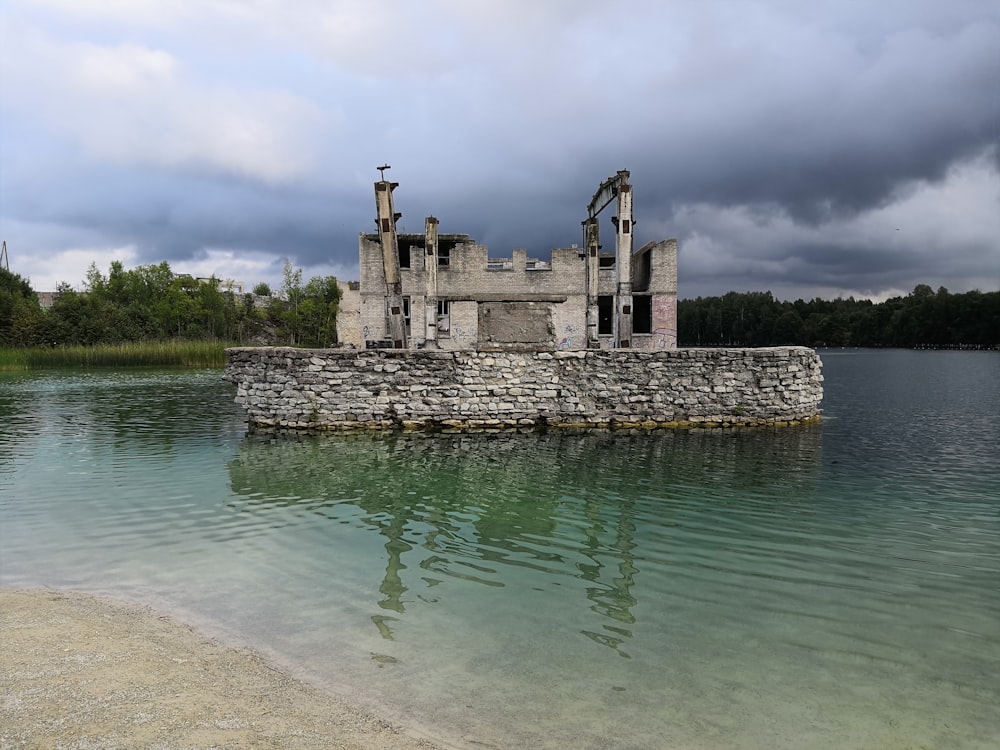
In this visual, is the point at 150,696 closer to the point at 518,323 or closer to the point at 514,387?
the point at 514,387

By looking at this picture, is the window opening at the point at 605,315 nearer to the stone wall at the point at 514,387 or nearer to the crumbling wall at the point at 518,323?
the crumbling wall at the point at 518,323

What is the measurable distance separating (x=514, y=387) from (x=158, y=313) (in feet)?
225

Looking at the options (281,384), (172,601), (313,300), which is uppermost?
(313,300)

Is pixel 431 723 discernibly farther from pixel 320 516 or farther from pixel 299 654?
pixel 320 516

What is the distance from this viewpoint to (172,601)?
232 inches

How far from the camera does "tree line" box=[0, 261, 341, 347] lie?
186 feet

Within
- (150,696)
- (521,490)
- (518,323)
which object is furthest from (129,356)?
(150,696)

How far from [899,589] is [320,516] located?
7.30m

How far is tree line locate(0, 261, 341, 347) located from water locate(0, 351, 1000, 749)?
52072 millimetres

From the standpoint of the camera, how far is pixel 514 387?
59.6 ft

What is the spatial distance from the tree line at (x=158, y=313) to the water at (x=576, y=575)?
5207 centimetres

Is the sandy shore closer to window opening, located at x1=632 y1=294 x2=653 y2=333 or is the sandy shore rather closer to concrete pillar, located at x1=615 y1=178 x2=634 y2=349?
concrete pillar, located at x1=615 y1=178 x2=634 y2=349

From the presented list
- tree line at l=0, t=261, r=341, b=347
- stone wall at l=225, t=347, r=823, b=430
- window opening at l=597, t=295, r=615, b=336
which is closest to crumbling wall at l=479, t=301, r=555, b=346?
stone wall at l=225, t=347, r=823, b=430

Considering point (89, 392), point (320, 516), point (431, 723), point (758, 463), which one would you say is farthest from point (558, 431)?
point (89, 392)
